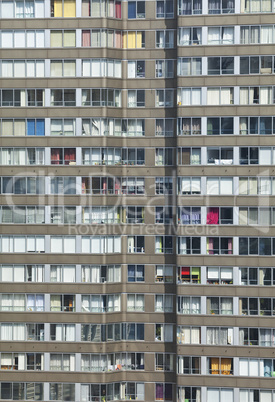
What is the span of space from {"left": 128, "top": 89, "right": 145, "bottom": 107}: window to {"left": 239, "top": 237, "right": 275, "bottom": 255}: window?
1450 centimetres

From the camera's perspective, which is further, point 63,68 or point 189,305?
point 63,68

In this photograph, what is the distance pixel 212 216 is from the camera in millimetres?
51750

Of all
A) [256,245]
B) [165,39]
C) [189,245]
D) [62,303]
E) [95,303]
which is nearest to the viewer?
[256,245]

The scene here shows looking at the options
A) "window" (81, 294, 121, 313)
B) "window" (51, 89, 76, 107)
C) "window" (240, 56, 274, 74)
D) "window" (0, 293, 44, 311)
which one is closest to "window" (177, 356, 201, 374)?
"window" (81, 294, 121, 313)

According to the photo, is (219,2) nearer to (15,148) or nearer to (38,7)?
(38,7)

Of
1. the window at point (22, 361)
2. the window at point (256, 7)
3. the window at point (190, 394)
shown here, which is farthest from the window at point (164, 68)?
the window at point (190, 394)

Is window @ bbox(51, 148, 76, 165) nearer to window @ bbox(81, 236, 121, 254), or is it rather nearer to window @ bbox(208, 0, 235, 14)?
window @ bbox(81, 236, 121, 254)

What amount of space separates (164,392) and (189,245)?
510 inches

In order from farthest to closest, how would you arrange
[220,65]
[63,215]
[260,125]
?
[63,215] < [220,65] < [260,125]

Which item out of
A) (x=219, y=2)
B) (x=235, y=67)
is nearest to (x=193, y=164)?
(x=235, y=67)

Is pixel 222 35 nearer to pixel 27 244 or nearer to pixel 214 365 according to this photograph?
pixel 27 244

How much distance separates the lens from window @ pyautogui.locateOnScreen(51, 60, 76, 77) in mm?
52906

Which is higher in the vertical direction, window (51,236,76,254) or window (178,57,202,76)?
window (178,57,202,76)

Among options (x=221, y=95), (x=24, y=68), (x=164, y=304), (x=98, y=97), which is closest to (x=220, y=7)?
(x=221, y=95)
